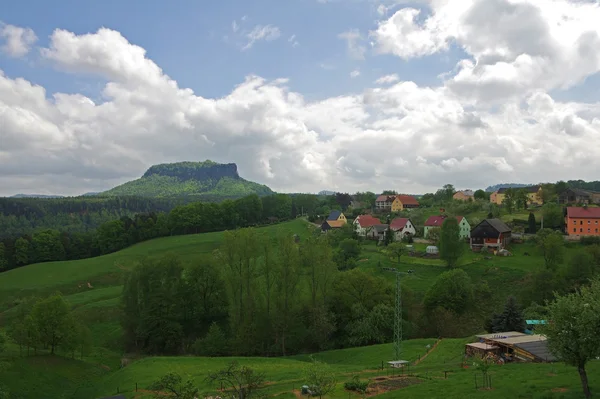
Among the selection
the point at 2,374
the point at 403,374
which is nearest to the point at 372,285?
the point at 403,374

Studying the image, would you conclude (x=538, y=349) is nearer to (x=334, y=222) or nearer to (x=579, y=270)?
(x=579, y=270)

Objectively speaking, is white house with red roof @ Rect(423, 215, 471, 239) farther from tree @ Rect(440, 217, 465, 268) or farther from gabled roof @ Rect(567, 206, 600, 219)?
tree @ Rect(440, 217, 465, 268)

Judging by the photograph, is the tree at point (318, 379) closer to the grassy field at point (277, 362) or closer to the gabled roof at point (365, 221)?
the grassy field at point (277, 362)

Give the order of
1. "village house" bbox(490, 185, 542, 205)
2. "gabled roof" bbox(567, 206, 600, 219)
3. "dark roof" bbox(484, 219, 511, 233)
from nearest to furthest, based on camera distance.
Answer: "gabled roof" bbox(567, 206, 600, 219), "dark roof" bbox(484, 219, 511, 233), "village house" bbox(490, 185, 542, 205)

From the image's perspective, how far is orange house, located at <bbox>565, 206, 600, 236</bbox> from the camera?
252 feet

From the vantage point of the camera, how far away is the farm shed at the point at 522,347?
3062 cm

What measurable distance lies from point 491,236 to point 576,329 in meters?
66.2

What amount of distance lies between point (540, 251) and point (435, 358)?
44775 mm

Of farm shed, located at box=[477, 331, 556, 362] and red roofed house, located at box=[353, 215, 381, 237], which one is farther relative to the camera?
red roofed house, located at box=[353, 215, 381, 237]

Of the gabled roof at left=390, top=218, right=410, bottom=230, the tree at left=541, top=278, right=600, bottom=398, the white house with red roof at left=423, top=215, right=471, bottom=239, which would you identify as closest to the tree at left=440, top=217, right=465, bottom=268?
the white house with red roof at left=423, top=215, right=471, bottom=239

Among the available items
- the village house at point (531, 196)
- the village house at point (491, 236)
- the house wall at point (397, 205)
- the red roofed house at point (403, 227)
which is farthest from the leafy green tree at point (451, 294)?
the house wall at point (397, 205)

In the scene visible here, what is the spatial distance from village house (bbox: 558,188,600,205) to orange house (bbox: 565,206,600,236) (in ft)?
101

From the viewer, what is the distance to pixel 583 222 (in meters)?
77.9

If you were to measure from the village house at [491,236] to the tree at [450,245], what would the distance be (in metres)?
14.7
